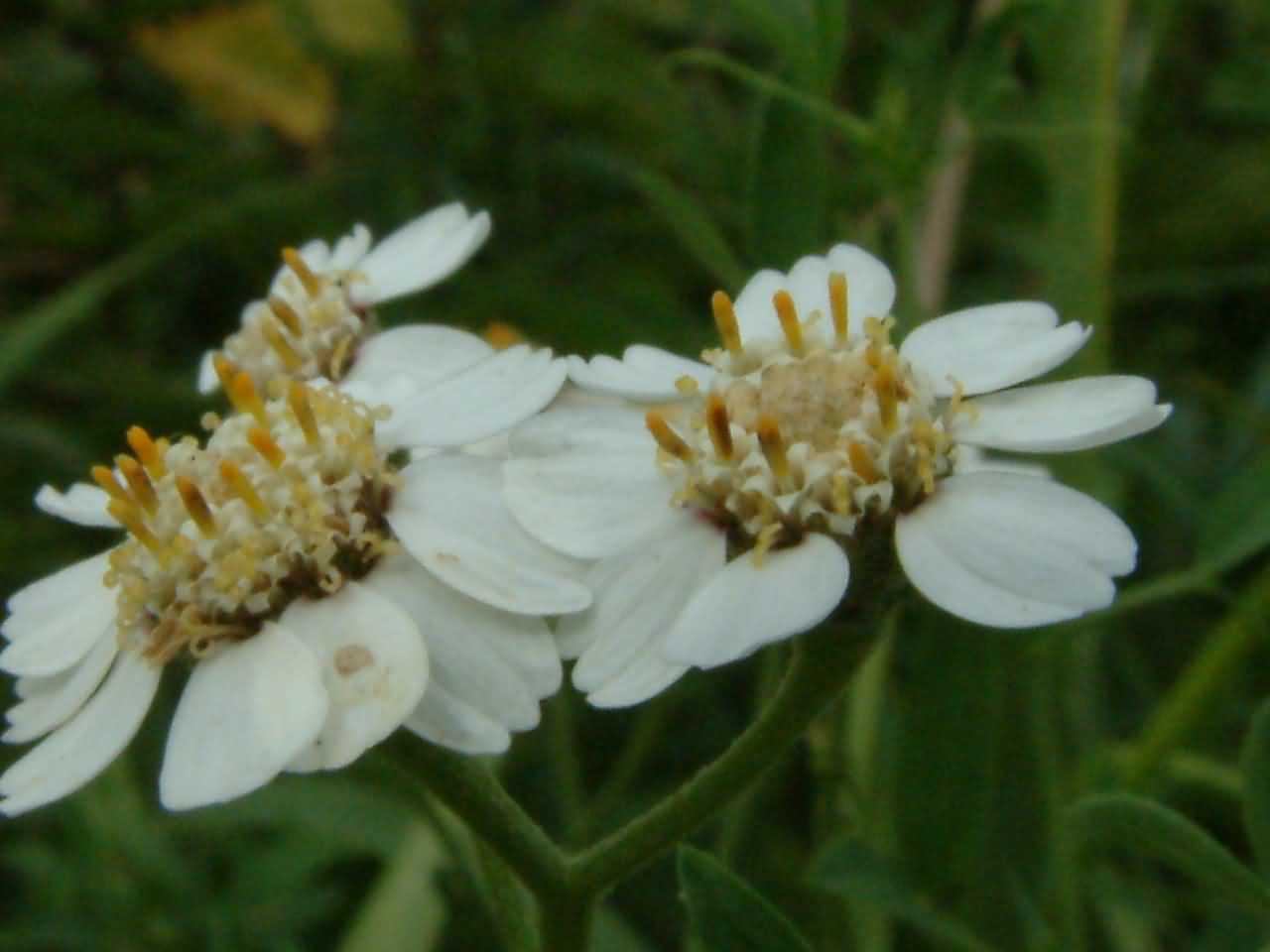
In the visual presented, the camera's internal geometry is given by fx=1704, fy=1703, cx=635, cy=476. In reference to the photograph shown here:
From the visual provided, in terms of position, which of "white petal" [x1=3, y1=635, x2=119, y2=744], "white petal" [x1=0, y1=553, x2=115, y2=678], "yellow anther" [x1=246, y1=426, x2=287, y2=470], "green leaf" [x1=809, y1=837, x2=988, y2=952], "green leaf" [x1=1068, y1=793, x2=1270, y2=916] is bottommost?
"green leaf" [x1=809, y1=837, x2=988, y2=952]

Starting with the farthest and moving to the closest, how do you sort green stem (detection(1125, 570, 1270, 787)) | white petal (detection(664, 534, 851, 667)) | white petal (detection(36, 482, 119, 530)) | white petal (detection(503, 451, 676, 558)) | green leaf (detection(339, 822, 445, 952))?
green leaf (detection(339, 822, 445, 952)), green stem (detection(1125, 570, 1270, 787)), white petal (detection(36, 482, 119, 530)), white petal (detection(503, 451, 676, 558)), white petal (detection(664, 534, 851, 667))

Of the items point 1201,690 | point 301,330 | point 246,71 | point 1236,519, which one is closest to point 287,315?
point 301,330

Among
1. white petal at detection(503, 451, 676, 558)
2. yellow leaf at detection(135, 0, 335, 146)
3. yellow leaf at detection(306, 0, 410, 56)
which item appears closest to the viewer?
white petal at detection(503, 451, 676, 558)

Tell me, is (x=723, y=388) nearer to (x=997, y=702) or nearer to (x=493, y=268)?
(x=997, y=702)

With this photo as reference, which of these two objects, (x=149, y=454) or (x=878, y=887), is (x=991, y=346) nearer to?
(x=878, y=887)

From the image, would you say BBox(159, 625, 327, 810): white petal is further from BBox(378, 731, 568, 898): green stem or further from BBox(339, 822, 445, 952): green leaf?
BBox(339, 822, 445, 952): green leaf

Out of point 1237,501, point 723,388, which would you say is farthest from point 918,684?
point 723,388

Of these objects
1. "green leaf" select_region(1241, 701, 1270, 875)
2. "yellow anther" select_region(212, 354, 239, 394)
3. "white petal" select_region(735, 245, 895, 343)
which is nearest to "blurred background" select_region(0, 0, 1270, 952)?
"green leaf" select_region(1241, 701, 1270, 875)
